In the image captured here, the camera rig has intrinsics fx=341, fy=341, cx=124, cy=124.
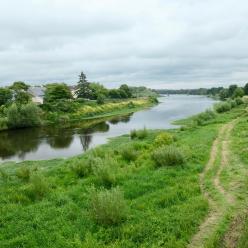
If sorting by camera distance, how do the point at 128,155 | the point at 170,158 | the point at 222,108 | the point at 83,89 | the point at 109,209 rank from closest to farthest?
the point at 109,209
the point at 170,158
the point at 128,155
the point at 222,108
the point at 83,89

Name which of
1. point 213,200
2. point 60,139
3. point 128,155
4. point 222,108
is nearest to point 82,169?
point 128,155

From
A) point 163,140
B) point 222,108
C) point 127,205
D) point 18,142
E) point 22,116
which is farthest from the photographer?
point 222,108

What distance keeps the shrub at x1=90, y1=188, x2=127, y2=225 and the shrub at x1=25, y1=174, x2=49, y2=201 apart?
12.3 feet

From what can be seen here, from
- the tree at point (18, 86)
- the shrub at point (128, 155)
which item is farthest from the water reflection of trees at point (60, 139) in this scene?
the tree at point (18, 86)

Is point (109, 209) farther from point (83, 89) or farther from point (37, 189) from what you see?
point (83, 89)

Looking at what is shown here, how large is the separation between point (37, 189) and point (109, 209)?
4434mm

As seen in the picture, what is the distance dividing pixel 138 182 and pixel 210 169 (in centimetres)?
352

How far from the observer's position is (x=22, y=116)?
50.2m

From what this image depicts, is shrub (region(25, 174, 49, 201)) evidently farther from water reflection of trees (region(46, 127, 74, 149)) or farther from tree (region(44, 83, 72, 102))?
tree (region(44, 83, 72, 102))

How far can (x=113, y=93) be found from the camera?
113 m

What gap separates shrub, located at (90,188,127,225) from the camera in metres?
9.47

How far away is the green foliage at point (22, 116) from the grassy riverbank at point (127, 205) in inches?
1369

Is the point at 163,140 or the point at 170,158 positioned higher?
the point at 170,158

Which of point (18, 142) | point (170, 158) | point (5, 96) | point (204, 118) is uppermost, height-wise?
point (5, 96)
